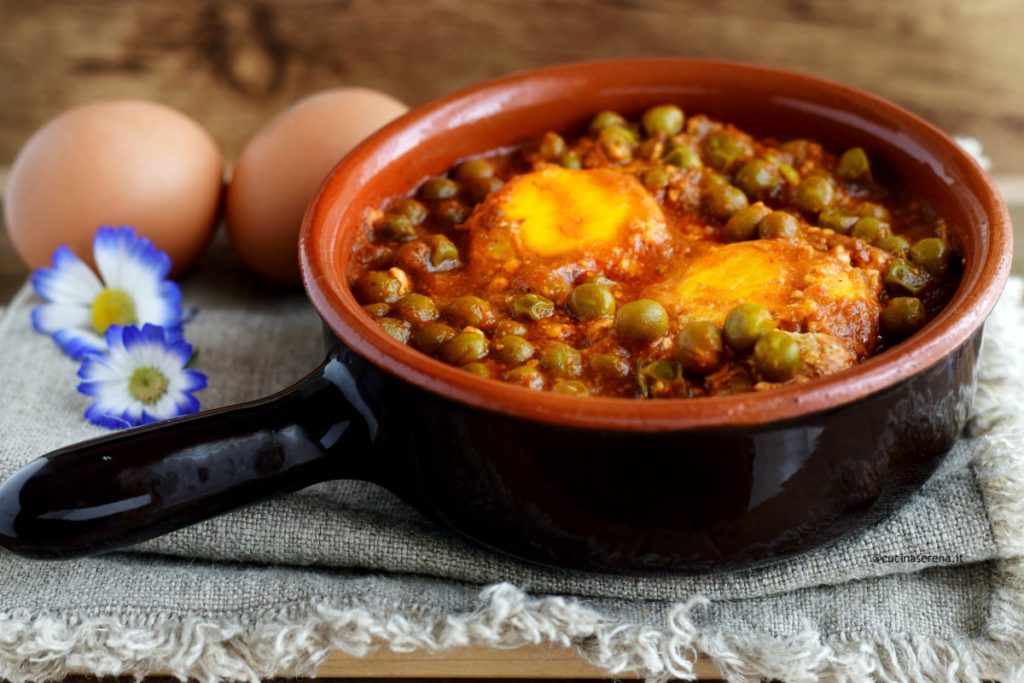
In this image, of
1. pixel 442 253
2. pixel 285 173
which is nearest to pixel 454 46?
pixel 285 173

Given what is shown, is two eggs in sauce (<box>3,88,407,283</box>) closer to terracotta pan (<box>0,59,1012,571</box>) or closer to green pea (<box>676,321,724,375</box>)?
terracotta pan (<box>0,59,1012,571</box>)

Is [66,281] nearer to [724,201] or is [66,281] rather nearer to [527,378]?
[527,378]

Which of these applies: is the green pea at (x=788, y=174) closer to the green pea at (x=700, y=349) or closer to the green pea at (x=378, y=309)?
the green pea at (x=700, y=349)

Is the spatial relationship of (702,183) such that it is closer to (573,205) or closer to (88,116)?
(573,205)

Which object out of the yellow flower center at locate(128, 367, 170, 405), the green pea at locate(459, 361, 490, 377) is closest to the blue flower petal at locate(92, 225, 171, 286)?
the yellow flower center at locate(128, 367, 170, 405)

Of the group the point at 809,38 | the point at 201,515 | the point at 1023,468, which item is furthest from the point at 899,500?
the point at 809,38

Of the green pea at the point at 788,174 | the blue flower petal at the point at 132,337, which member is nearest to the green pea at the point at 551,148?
the green pea at the point at 788,174
